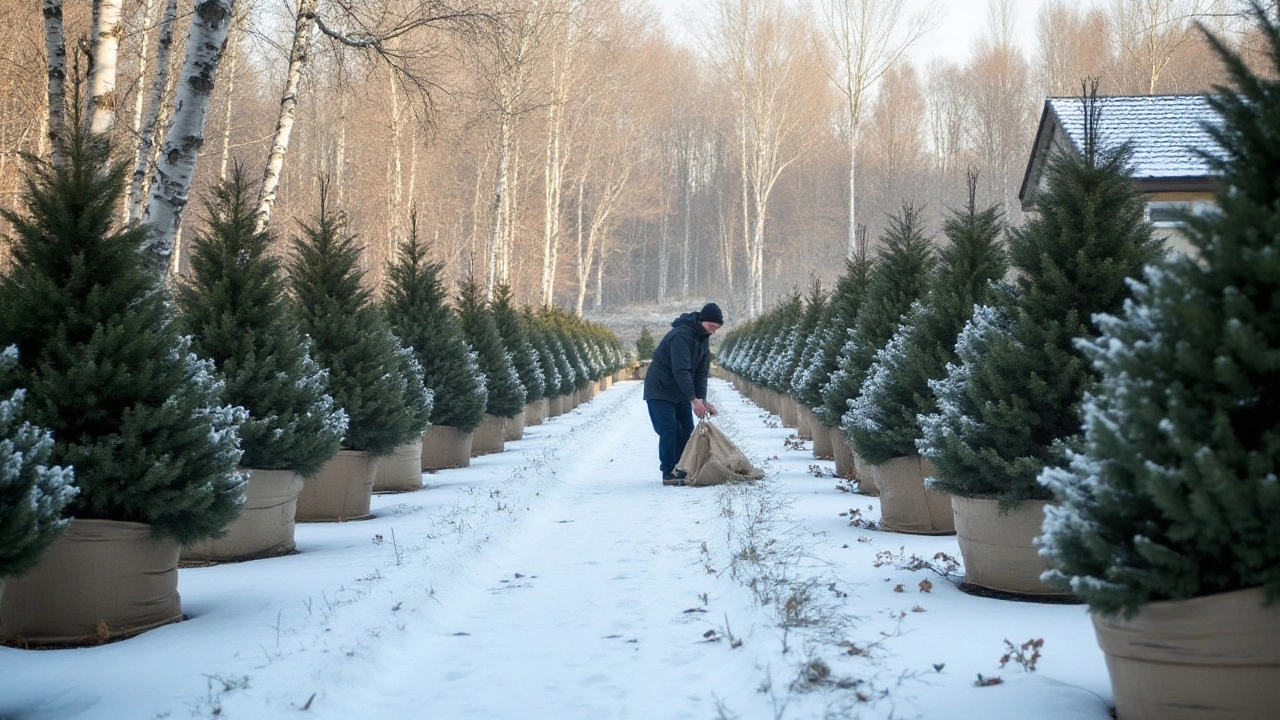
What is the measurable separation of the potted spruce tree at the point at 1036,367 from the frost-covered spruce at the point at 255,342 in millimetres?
4303

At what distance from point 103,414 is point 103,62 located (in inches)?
218

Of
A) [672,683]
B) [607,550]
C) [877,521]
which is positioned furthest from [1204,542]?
[877,521]

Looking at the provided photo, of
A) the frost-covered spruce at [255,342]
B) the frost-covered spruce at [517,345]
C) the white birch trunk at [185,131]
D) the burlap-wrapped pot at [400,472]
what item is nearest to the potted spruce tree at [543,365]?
the frost-covered spruce at [517,345]

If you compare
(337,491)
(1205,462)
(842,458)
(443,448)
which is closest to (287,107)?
(443,448)

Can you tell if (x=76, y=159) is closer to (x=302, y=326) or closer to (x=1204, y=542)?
(x=302, y=326)

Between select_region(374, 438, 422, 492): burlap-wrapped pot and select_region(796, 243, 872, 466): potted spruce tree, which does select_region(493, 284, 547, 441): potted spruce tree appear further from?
select_region(796, 243, 872, 466): potted spruce tree

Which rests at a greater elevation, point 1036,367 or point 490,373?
point 490,373

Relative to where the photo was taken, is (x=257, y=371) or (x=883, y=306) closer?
(x=257, y=371)

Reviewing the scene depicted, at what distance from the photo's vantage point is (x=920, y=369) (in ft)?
24.0

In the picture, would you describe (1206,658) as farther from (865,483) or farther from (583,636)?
(865,483)

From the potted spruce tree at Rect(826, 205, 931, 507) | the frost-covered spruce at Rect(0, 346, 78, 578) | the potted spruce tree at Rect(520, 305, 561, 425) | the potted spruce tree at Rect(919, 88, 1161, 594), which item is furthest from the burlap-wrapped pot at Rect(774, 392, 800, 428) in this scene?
the frost-covered spruce at Rect(0, 346, 78, 578)

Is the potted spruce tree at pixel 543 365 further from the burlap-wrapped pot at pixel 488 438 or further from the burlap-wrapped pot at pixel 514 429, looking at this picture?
the burlap-wrapped pot at pixel 488 438

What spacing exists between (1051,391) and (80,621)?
5.03 m

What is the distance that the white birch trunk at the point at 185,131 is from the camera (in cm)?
793
